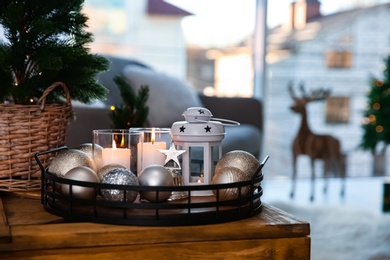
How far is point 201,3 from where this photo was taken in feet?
14.4

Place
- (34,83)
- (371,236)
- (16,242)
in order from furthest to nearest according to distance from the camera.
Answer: (371,236) < (34,83) < (16,242)

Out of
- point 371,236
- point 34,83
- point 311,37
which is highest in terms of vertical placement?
point 311,37

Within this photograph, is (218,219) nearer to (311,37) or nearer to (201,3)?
(201,3)

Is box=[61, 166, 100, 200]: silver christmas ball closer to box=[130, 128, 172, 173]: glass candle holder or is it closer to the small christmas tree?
box=[130, 128, 172, 173]: glass candle holder

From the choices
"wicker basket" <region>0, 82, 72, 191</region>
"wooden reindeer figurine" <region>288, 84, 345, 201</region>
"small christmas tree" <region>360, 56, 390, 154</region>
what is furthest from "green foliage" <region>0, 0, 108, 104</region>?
"small christmas tree" <region>360, 56, 390, 154</region>

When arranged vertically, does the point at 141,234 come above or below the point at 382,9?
below

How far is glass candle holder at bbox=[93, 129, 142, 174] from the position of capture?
111 centimetres

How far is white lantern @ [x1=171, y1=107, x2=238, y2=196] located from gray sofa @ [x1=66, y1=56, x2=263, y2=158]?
66.0 inches

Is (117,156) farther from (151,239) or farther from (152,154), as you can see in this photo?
(151,239)

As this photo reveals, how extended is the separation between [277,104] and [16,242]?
12.7ft

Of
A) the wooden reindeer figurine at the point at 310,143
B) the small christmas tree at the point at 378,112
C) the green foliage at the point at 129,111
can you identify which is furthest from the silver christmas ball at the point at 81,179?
the small christmas tree at the point at 378,112

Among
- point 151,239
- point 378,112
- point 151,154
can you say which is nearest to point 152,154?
point 151,154

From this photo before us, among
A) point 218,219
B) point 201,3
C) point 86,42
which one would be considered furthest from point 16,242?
point 201,3

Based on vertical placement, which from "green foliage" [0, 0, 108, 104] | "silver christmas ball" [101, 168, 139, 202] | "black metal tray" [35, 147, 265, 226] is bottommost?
"black metal tray" [35, 147, 265, 226]
